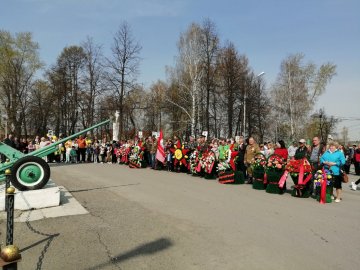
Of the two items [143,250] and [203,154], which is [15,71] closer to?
[203,154]

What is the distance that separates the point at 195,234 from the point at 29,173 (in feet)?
13.8

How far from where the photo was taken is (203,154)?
1513 cm

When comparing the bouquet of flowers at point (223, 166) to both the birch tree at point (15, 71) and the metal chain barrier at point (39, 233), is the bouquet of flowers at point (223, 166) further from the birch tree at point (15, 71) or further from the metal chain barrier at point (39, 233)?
the birch tree at point (15, 71)

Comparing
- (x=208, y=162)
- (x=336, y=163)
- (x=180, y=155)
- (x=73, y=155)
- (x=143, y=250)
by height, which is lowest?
(x=143, y=250)

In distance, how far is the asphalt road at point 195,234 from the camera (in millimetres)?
5117

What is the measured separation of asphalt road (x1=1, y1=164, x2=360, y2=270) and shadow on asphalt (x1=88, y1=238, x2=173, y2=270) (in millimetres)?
13

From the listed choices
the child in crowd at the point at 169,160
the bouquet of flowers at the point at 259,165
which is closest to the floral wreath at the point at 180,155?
the child in crowd at the point at 169,160

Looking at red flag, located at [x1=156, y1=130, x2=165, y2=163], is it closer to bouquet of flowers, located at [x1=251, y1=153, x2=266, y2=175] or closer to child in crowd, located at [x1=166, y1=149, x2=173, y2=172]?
child in crowd, located at [x1=166, y1=149, x2=173, y2=172]

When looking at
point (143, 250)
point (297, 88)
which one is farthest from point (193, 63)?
point (143, 250)

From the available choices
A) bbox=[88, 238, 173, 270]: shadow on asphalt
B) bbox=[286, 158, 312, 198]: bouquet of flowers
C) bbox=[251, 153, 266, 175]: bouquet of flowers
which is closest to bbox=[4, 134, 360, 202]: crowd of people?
bbox=[286, 158, 312, 198]: bouquet of flowers

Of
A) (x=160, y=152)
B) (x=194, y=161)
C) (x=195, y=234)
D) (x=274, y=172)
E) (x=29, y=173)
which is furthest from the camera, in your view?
(x=160, y=152)

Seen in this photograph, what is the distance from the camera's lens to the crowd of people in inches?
428

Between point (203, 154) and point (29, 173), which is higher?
point (203, 154)

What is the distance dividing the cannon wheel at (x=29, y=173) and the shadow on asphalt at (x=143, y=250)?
3790mm
